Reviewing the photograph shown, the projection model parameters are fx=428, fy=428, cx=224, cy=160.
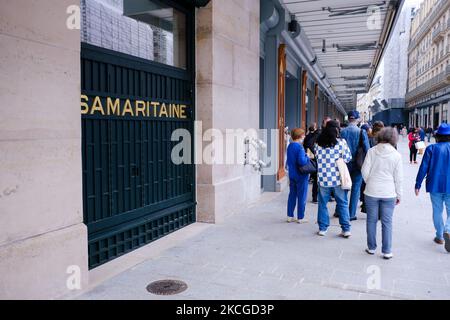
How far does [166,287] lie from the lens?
13.7 ft

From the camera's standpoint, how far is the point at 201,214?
6930 millimetres

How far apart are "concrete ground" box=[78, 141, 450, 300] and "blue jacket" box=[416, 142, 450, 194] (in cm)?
81

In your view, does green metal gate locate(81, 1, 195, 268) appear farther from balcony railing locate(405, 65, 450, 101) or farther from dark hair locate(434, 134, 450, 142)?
balcony railing locate(405, 65, 450, 101)

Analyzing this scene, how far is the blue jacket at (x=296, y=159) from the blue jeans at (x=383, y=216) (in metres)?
1.55

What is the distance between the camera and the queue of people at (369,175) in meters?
5.13

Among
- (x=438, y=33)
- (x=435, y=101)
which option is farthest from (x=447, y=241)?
(x=438, y=33)

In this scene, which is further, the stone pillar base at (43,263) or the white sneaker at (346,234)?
the white sneaker at (346,234)

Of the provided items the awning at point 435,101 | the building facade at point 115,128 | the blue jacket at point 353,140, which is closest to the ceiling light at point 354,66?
the building facade at point 115,128

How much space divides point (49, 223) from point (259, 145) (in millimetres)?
5828

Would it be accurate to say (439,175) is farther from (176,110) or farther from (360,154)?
(176,110)

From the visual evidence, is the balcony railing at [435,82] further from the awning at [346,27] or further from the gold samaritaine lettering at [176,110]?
the gold samaritaine lettering at [176,110]
